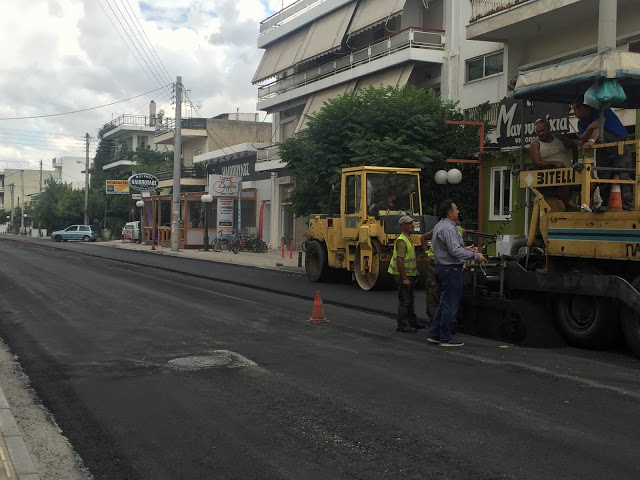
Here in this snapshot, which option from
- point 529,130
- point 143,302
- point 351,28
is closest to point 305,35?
point 351,28

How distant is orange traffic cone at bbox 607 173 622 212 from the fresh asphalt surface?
69.7 inches

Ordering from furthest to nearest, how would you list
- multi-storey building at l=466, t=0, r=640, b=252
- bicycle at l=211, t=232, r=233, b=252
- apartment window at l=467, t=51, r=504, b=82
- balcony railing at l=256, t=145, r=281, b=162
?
1. bicycle at l=211, t=232, r=233, b=252
2. balcony railing at l=256, t=145, r=281, b=162
3. apartment window at l=467, t=51, r=504, b=82
4. multi-storey building at l=466, t=0, r=640, b=252

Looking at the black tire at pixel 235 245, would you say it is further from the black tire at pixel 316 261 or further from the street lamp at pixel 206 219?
the black tire at pixel 316 261

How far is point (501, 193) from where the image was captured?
71.7ft

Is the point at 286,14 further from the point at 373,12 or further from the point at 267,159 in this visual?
the point at 373,12

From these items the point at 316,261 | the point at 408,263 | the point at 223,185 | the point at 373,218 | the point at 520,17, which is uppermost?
the point at 520,17

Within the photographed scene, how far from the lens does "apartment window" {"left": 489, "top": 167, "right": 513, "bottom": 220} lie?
21.5 metres

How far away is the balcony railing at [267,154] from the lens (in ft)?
127

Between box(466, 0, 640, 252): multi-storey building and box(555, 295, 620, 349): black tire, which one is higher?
box(466, 0, 640, 252): multi-storey building

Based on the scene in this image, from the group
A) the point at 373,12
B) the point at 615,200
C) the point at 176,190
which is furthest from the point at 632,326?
the point at 176,190

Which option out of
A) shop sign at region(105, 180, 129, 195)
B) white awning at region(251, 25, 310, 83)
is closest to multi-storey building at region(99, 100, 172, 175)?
shop sign at region(105, 180, 129, 195)

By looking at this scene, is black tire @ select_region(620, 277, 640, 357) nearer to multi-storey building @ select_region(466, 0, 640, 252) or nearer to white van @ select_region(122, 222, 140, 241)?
multi-storey building @ select_region(466, 0, 640, 252)

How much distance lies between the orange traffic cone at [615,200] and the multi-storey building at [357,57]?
52.7 feet

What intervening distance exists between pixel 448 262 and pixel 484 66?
17658 millimetres
